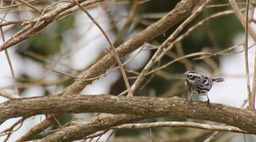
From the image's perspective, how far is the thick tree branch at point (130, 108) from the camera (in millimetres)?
4312

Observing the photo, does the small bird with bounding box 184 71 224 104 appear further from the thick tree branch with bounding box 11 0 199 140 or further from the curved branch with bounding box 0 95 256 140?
the thick tree branch with bounding box 11 0 199 140

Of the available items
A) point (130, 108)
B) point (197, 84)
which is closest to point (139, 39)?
point (197, 84)

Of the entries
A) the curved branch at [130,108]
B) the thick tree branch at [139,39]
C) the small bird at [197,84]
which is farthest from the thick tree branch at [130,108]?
the thick tree branch at [139,39]

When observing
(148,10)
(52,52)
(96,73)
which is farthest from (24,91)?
(96,73)

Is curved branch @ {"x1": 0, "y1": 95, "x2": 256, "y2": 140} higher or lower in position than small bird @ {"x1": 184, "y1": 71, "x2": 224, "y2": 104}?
lower

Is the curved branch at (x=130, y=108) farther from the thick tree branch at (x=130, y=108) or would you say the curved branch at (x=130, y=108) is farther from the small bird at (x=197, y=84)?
the small bird at (x=197, y=84)

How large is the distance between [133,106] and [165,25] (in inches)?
46.3

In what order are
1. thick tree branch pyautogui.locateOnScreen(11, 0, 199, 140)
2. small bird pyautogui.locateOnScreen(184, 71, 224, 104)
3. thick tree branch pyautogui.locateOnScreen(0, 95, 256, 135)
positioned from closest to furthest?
thick tree branch pyautogui.locateOnScreen(0, 95, 256, 135) → small bird pyautogui.locateOnScreen(184, 71, 224, 104) → thick tree branch pyautogui.locateOnScreen(11, 0, 199, 140)

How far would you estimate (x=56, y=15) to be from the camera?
486 cm

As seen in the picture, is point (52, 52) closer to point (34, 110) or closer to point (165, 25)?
point (165, 25)

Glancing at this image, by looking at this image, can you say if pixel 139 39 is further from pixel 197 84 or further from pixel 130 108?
pixel 130 108

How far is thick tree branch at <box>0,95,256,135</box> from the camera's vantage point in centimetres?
431

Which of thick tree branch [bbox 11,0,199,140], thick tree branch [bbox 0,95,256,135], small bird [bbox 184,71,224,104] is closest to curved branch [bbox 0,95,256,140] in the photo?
thick tree branch [bbox 0,95,256,135]

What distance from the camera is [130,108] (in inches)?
173
